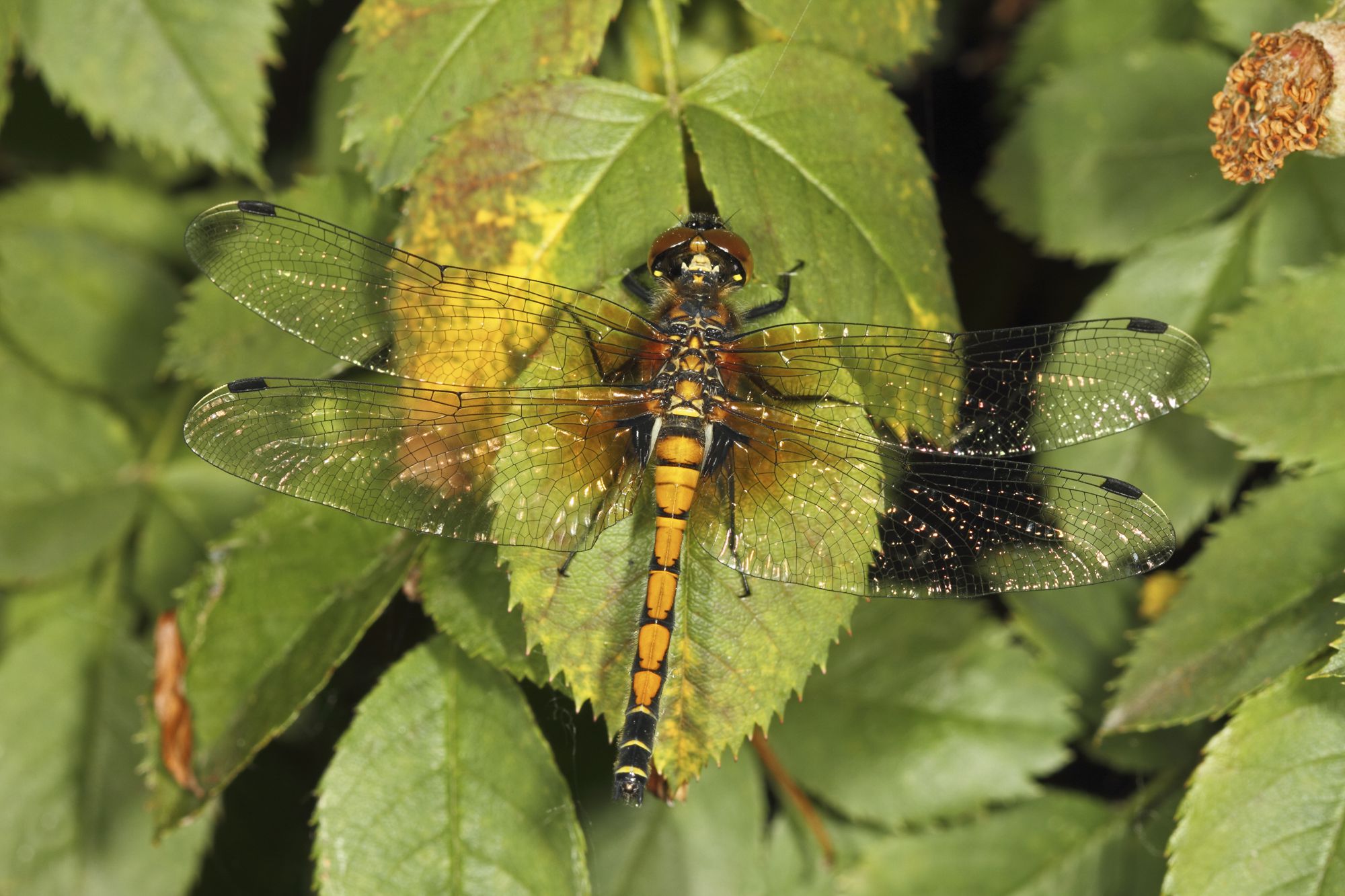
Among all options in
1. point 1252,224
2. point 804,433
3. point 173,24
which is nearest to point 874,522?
point 804,433

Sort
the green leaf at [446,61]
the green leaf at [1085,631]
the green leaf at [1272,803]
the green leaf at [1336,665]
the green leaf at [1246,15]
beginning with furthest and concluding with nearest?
Result: 1. the green leaf at [1085,631]
2. the green leaf at [1246,15]
3. the green leaf at [446,61]
4. the green leaf at [1272,803]
5. the green leaf at [1336,665]

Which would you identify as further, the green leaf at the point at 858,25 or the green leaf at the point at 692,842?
the green leaf at the point at 692,842

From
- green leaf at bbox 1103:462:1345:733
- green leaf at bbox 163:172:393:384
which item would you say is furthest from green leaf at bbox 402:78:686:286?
green leaf at bbox 1103:462:1345:733

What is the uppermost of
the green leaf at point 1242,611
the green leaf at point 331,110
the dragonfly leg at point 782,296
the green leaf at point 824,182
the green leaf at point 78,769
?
the green leaf at point 331,110

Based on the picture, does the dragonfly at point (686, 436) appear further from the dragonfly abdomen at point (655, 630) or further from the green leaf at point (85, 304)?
the green leaf at point (85, 304)

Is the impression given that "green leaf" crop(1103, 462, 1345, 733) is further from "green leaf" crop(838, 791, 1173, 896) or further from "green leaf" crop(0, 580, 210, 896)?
"green leaf" crop(0, 580, 210, 896)

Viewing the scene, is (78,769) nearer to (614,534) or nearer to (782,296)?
(614,534)

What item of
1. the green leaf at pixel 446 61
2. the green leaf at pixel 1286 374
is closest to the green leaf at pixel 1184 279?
the green leaf at pixel 1286 374

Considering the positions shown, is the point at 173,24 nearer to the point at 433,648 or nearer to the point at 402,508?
the point at 402,508
